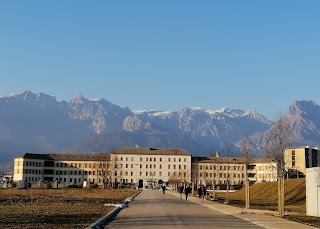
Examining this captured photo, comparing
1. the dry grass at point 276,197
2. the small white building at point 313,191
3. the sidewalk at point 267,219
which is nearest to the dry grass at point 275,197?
the dry grass at point 276,197

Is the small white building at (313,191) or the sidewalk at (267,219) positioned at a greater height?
the small white building at (313,191)

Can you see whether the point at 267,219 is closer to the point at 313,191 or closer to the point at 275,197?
the point at 313,191

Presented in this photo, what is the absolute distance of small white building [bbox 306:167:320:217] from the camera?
3794 cm

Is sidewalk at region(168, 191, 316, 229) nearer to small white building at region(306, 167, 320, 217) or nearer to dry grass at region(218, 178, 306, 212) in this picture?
small white building at region(306, 167, 320, 217)

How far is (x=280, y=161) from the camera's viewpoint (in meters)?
41.0

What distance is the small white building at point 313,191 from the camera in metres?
37.9

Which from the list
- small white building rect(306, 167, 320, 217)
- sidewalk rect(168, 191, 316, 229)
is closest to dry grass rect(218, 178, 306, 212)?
small white building rect(306, 167, 320, 217)

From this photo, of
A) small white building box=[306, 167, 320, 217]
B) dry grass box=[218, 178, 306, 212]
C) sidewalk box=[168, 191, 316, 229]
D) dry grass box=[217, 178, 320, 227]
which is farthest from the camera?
dry grass box=[218, 178, 306, 212]

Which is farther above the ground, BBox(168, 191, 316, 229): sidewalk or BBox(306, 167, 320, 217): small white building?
BBox(306, 167, 320, 217): small white building

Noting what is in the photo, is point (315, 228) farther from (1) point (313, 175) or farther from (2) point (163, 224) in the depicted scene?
(1) point (313, 175)

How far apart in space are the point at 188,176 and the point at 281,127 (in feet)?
495

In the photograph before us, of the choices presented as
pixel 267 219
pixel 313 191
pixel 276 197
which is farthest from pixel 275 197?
pixel 267 219

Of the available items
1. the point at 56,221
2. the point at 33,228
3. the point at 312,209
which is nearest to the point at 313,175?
the point at 312,209

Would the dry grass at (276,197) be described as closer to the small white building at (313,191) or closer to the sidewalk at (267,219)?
the small white building at (313,191)
